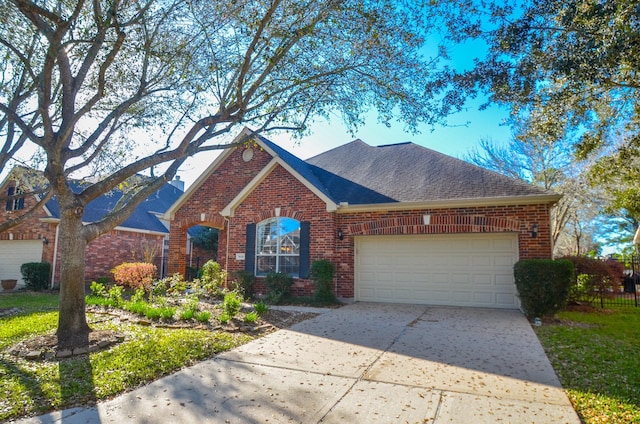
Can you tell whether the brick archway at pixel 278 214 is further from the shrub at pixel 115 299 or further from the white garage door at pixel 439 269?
the shrub at pixel 115 299

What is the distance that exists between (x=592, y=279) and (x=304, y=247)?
8.28m

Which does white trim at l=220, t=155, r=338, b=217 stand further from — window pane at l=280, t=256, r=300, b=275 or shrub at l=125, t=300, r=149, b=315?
shrub at l=125, t=300, r=149, b=315

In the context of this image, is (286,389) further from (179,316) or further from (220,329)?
(179,316)

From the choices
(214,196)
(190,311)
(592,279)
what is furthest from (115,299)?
(592,279)

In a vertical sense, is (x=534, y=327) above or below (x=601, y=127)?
below

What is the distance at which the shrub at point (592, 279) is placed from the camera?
431 inches

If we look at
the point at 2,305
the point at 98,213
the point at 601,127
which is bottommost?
the point at 2,305

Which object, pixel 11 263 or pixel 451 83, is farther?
pixel 11 263

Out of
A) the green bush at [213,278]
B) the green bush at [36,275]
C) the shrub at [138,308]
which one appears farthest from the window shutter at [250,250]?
the green bush at [36,275]

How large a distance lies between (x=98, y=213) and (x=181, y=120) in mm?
11451

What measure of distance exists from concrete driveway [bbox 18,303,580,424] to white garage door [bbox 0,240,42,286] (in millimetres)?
14969

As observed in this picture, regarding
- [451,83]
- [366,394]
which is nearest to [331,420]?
[366,394]

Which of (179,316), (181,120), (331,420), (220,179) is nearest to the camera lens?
(331,420)

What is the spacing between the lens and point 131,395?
4219 mm
